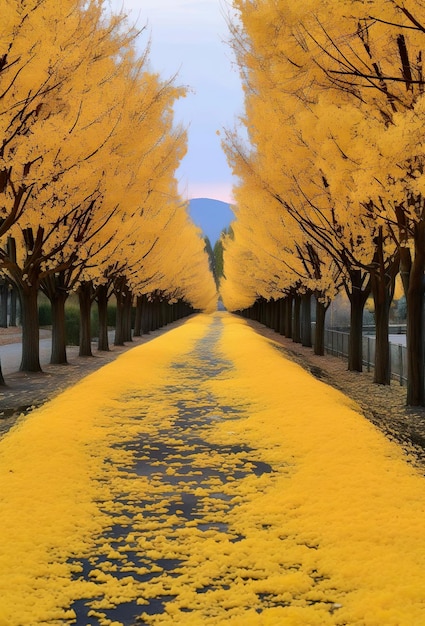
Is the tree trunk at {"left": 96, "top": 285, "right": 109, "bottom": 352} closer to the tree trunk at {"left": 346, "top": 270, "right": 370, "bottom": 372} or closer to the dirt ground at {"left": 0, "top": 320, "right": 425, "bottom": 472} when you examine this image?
the dirt ground at {"left": 0, "top": 320, "right": 425, "bottom": 472}

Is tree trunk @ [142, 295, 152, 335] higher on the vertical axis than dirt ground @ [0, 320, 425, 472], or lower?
higher

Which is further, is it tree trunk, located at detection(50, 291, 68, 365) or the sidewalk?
tree trunk, located at detection(50, 291, 68, 365)

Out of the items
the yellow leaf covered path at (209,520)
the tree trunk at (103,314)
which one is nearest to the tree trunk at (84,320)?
the tree trunk at (103,314)

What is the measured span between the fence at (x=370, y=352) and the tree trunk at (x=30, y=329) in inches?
334

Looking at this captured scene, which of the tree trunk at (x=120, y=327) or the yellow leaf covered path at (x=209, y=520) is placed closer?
the yellow leaf covered path at (x=209, y=520)

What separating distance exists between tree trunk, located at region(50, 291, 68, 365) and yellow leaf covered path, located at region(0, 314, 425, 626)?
1029 cm

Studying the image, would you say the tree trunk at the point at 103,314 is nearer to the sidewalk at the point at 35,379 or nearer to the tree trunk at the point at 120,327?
the sidewalk at the point at 35,379

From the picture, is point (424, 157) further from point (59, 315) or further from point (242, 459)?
point (59, 315)

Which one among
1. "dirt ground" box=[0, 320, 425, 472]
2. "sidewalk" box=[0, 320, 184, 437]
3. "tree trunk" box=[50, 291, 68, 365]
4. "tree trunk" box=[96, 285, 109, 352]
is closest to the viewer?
"dirt ground" box=[0, 320, 425, 472]

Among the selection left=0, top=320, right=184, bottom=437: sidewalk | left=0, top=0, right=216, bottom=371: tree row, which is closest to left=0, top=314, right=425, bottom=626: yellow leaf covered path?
left=0, top=320, right=184, bottom=437: sidewalk

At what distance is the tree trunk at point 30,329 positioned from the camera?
1656 centimetres

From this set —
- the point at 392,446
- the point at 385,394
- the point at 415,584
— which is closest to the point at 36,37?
the point at 392,446

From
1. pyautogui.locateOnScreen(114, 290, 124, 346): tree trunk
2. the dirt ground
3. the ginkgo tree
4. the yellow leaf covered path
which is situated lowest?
the dirt ground

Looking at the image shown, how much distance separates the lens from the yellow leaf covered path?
11.8ft
